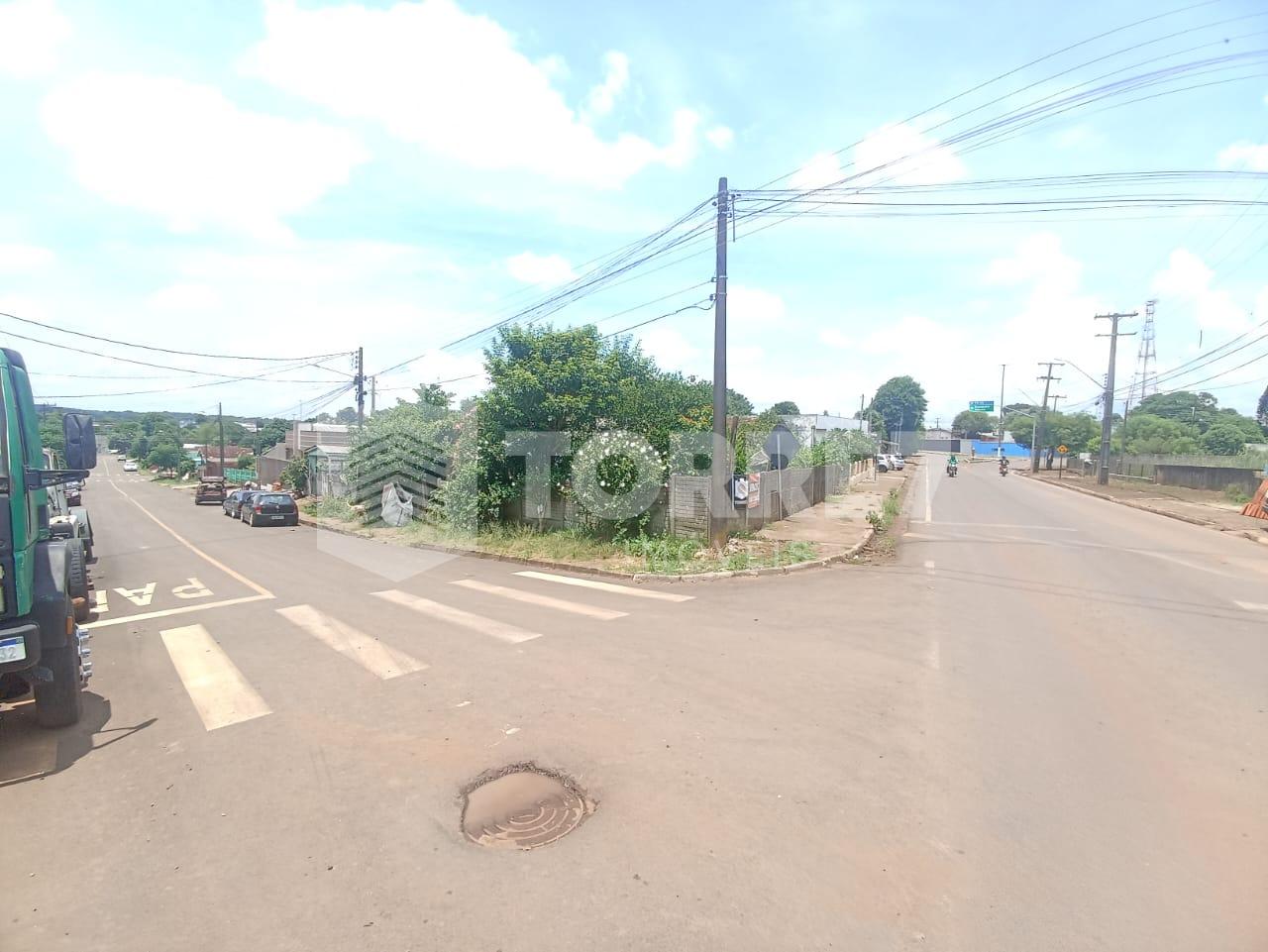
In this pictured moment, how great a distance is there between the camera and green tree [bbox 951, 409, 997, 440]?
135m

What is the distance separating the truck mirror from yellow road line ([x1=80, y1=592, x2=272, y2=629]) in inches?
185

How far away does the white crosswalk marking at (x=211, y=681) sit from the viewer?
562 cm

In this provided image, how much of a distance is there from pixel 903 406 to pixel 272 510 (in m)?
115

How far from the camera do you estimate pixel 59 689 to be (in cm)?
516

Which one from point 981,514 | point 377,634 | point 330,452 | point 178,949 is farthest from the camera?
point 330,452

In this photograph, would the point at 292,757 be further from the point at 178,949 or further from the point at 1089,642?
the point at 1089,642

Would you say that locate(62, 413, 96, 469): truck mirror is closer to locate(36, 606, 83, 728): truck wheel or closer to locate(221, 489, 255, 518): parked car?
locate(36, 606, 83, 728): truck wheel

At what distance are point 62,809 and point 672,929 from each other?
391cm

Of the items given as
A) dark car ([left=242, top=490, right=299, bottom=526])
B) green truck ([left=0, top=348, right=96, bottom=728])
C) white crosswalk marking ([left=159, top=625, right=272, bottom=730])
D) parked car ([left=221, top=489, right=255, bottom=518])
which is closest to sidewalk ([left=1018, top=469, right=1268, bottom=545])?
white crosswalk marking ([left=159, top=625, right=272, bottom=730])

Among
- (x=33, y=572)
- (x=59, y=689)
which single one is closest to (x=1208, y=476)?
(x=59, y=689)

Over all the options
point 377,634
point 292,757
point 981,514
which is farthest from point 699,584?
point 981,514

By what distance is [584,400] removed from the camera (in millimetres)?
15133

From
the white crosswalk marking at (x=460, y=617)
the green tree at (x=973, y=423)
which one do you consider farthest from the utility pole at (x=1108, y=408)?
the green tree at (x=973, y=423)

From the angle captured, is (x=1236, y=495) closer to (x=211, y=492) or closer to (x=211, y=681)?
(x=211, y=681)
